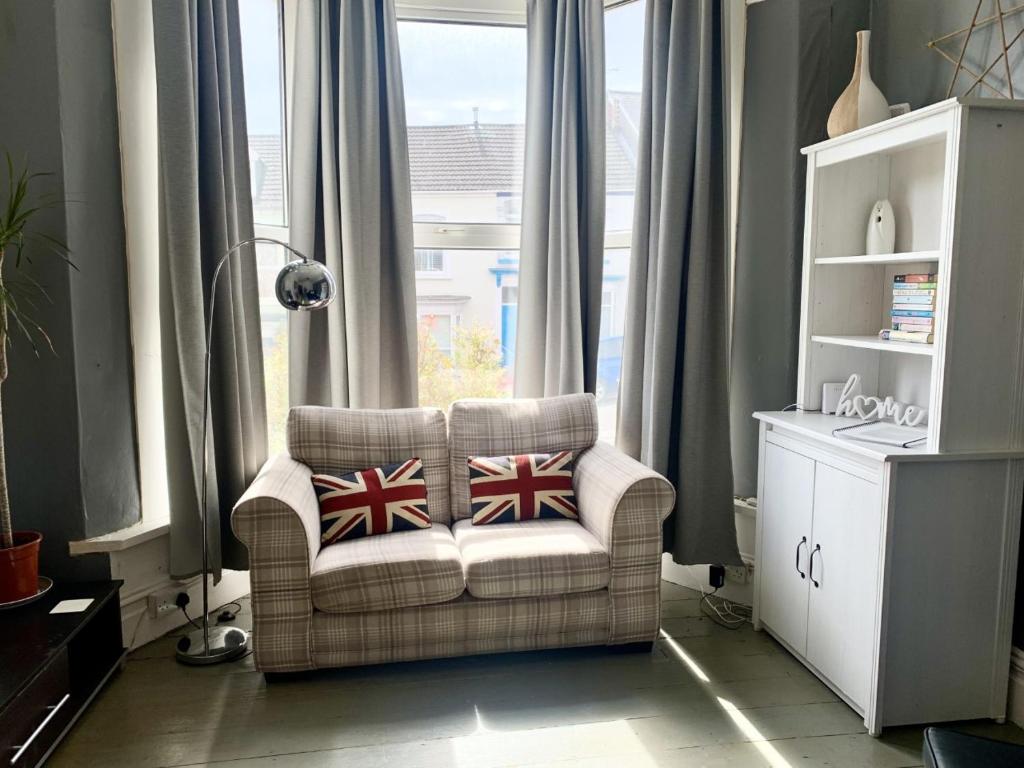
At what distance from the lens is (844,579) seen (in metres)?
2.36

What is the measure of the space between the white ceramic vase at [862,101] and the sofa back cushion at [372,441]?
5.81 feet

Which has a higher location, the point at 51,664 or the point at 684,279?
the point at 684,279

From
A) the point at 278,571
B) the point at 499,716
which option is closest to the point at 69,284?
the point at 278,571

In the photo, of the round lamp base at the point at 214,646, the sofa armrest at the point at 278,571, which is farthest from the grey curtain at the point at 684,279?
the round lamp base at the point at 214,646

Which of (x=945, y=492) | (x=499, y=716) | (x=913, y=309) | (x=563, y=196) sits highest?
(x=563, y=196)

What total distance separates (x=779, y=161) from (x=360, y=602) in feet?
7.36

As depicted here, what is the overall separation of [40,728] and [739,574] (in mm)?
2406

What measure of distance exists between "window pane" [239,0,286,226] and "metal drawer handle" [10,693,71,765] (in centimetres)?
190

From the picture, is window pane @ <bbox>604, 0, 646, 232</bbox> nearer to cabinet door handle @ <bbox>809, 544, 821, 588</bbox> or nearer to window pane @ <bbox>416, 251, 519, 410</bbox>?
window pane @ <bbox>416, 251, 519, 410</bbox>

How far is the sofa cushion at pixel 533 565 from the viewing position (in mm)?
2496

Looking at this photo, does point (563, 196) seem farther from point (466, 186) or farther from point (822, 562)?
point (822, 562)

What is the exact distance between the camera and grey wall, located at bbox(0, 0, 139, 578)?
7.88ft

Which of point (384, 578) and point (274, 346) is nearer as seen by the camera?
point (384, 578)

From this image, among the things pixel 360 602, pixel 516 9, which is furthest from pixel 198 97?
pixel 360 602
